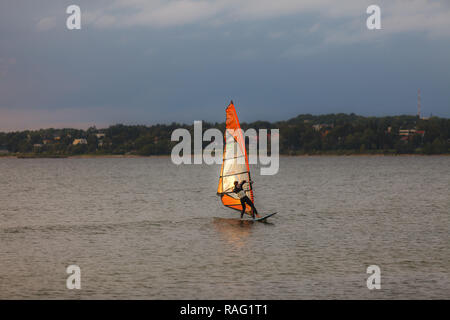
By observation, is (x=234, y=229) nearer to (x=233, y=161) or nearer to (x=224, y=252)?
(x=233, y=161)

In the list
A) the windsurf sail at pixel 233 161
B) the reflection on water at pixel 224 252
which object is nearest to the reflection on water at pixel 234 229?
the reflection on water at pixel 224 252

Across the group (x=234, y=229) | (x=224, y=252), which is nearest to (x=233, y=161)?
(x=234, y=229)

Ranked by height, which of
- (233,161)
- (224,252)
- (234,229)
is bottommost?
(234,229)

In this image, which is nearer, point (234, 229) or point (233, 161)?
point (234, 229)

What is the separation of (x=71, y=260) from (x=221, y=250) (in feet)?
20.6

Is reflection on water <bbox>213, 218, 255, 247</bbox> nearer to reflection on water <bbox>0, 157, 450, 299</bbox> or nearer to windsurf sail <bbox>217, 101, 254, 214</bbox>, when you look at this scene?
reflection on water <bbox>0, 157, 450, 299</bbox>

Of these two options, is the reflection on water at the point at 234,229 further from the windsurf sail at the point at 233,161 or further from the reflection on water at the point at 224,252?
Result: the windsurf sail at the point at 233,161

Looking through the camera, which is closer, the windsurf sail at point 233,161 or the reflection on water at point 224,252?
the reflection on water at point 224,252

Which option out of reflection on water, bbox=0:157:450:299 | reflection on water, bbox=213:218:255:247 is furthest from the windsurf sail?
reflection on water, bbox=0:157:450:299

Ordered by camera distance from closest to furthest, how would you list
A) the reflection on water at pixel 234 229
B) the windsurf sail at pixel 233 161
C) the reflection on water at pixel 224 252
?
1. the reflection on water at pixel 224 252
2. the reflection on water at pixel 234 229
3. the windsurf sail at pixel 233 161

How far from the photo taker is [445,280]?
19797mm
